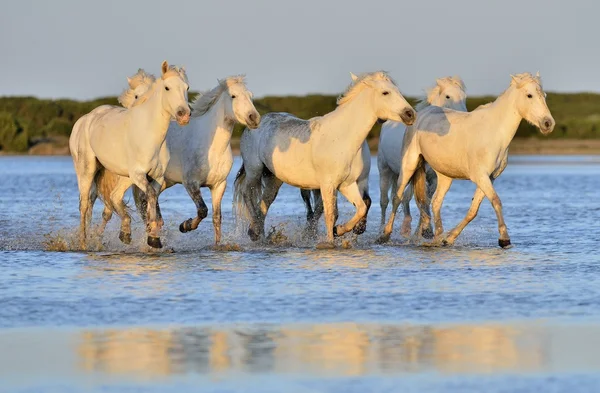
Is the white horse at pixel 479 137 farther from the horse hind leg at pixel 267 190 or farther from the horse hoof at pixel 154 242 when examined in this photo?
the horse hoof at pixel 154 242

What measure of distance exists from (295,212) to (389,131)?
5403 mm

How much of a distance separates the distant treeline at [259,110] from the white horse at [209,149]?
34.4 meters

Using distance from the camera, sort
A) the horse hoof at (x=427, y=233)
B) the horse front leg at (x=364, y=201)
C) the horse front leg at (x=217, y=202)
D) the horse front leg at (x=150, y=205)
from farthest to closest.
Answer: the horse hoof at (x=427, y=233), the horse front leg at (x=364, y=201), the horse front leg at (x=217, y=202), the horse front leg at (x=150, y=205)

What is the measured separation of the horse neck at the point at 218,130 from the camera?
14086mm

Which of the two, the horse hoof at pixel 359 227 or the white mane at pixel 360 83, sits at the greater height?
the white mane at pixel 360 83

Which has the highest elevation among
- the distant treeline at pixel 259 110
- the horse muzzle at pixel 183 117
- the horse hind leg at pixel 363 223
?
the horse muzzle at pixel 183 117

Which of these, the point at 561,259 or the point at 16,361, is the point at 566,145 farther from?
the point at 16,361

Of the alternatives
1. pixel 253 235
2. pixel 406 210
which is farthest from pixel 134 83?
pixel 406 210

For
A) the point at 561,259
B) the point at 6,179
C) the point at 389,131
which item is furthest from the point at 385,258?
the point at 6,179

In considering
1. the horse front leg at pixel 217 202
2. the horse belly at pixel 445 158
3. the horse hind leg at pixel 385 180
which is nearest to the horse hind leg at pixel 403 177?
the horse belly at pixel 445 158

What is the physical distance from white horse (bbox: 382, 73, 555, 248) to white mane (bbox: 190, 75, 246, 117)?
7.46 ft

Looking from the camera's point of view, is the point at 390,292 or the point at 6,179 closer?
the point at 390,292

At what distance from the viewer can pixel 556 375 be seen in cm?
716

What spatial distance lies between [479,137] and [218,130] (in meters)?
2.85
